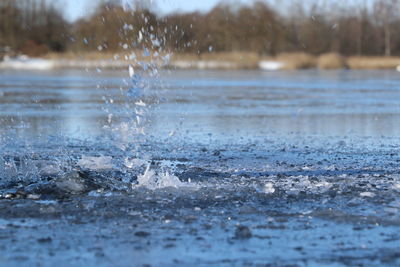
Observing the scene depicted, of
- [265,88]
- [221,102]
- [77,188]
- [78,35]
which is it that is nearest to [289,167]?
[77,188]

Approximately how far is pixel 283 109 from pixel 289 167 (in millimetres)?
7103

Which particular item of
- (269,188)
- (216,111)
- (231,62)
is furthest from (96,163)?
(231,62)

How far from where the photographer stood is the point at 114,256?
12.2 feet

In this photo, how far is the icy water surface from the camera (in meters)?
3.86

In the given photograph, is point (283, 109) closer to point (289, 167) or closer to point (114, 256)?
point (289, 167)

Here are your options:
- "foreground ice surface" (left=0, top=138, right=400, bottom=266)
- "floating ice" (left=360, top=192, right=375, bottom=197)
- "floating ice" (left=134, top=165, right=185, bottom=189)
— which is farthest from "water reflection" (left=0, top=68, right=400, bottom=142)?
"floating ice" (left=360, top=192, right=375, bottom=197)

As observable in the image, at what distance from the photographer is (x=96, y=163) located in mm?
7113

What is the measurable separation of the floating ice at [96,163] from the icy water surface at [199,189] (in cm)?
2

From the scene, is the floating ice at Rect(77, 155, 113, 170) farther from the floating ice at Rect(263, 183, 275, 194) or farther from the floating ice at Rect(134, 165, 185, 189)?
the floating ice at Rect(263, 183, 275, 194)

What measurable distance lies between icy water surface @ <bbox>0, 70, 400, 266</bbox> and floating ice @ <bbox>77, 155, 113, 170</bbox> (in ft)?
0.08

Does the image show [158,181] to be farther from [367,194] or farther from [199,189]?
[367,194]

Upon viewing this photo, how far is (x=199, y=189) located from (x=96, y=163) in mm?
1668

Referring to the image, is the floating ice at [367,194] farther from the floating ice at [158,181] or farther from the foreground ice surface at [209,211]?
the floating ice at [158,181]

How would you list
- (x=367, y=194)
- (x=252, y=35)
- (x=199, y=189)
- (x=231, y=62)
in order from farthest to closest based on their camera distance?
(x=252, y=35) → (x=231, y=62) → (x=199, y=189) → (x=367, y=194)
